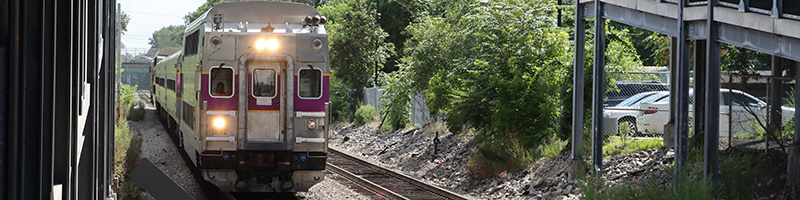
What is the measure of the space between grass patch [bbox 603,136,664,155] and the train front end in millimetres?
6119

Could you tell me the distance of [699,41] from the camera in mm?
13336

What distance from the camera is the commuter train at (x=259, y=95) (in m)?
13.0

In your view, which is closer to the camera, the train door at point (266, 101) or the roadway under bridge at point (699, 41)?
the roadway under bridge at point (699, 41)

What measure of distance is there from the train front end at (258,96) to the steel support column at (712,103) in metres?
5.86

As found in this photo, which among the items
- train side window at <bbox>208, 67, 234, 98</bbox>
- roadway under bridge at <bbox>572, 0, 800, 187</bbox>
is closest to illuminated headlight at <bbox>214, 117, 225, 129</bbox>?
train side window at <bbox>208, 67, 234, 98</bbox>

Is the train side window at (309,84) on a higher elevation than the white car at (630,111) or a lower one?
higher

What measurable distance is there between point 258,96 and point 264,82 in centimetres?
27

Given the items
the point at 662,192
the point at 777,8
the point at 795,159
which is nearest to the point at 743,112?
the point at 795,159

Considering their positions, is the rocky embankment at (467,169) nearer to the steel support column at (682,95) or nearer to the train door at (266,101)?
the steel support column at (682,95)

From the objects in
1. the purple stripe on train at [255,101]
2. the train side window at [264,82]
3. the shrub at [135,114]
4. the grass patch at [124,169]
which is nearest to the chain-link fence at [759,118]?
the purple stripe on train at [255,101]

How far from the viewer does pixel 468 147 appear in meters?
21.0

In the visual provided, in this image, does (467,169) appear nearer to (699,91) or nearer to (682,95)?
(699,91)

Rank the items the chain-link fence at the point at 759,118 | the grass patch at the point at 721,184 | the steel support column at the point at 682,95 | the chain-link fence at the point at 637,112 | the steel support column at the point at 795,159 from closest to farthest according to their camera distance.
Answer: the grass patch at the point at 721,184 → the steel support column at the point at 795,159 → the steel support column at the point at 682,95 → the chain-link fence at the point at 759,118 → the chain-link fence at the point at 637,112

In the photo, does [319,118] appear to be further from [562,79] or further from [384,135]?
[384,135]
